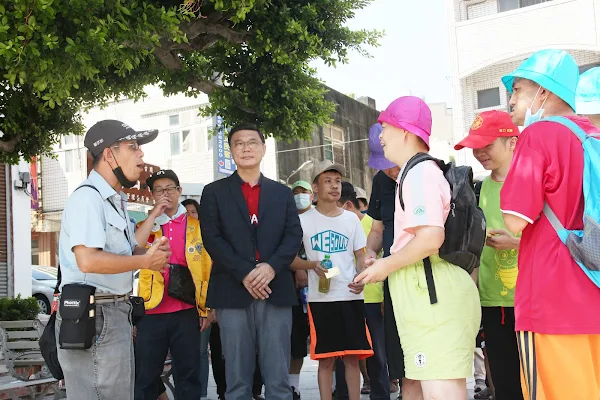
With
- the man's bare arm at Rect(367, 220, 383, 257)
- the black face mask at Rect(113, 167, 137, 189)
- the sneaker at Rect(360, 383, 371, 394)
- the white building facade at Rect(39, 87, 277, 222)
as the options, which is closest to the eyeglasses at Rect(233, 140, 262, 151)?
the man's bare arm at Rect(367, 220, 383, 257)

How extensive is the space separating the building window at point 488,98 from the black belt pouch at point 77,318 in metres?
18.4

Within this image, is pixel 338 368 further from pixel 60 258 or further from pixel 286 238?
pixel 60 258

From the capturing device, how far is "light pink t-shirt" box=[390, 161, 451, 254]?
3.42 metres

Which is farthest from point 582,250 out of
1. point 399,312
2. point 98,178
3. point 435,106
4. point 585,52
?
point 435,106

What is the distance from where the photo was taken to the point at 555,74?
128 inches

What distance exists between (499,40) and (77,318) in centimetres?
1850

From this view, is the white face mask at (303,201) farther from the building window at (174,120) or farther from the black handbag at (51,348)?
the building window at (174,120)

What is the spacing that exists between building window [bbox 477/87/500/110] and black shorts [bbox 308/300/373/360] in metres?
15.4

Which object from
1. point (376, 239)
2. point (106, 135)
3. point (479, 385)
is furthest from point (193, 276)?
point (479, 385)

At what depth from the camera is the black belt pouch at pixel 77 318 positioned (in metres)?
3.50

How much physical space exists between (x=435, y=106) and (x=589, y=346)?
128 feet

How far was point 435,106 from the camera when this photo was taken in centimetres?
4091

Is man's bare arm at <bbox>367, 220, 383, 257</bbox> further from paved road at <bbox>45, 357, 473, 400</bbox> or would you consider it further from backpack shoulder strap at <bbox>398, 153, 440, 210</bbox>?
paved road at <bbox>45, 357, 473, 400</bbox>

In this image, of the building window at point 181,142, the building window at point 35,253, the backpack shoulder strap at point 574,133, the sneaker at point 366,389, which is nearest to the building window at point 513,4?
the building window at point 181,142
